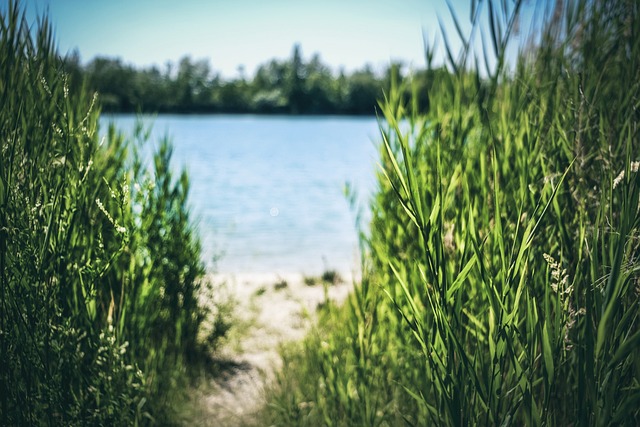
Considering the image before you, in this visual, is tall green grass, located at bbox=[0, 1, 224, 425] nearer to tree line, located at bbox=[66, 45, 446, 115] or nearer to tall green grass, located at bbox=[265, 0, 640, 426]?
tall green grass, located at bbox=[265, 0, 640, 426]

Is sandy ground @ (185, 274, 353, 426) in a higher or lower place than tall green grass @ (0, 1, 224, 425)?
lower

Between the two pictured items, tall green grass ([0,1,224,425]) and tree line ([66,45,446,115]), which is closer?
tall green grass ([0,1,224,425])

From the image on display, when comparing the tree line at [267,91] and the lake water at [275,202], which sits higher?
the tree line at [267,91]

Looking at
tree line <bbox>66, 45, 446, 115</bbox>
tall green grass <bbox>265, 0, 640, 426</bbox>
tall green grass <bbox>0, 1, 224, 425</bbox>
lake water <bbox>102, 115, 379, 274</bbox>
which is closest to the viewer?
tall green grass <bbox>265, 0, 640, 426</bbox>

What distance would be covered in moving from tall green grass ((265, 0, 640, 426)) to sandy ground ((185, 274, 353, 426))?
36 centimetres

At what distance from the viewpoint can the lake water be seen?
25.6 feet

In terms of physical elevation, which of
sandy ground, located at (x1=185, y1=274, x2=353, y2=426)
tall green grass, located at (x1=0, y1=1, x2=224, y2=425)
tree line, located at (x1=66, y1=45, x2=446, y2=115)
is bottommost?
sandy ground, located at (x1=185, y1=274, x2=353, y2=426)

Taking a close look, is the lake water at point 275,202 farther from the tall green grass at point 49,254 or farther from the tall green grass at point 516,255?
the tall green grass at point 49,254

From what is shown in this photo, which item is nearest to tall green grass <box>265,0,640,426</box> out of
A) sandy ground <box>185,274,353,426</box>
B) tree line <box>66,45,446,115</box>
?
sandy ground <box>185,274,353,426</box>

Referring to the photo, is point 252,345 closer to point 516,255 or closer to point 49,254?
point 49,254

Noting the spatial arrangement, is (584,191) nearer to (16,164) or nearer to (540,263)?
(540,263)

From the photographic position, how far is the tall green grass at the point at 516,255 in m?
0.99

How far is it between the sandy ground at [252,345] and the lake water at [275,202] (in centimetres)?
55

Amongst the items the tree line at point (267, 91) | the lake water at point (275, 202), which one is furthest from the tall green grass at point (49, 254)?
the tree line at point (267, 91)
